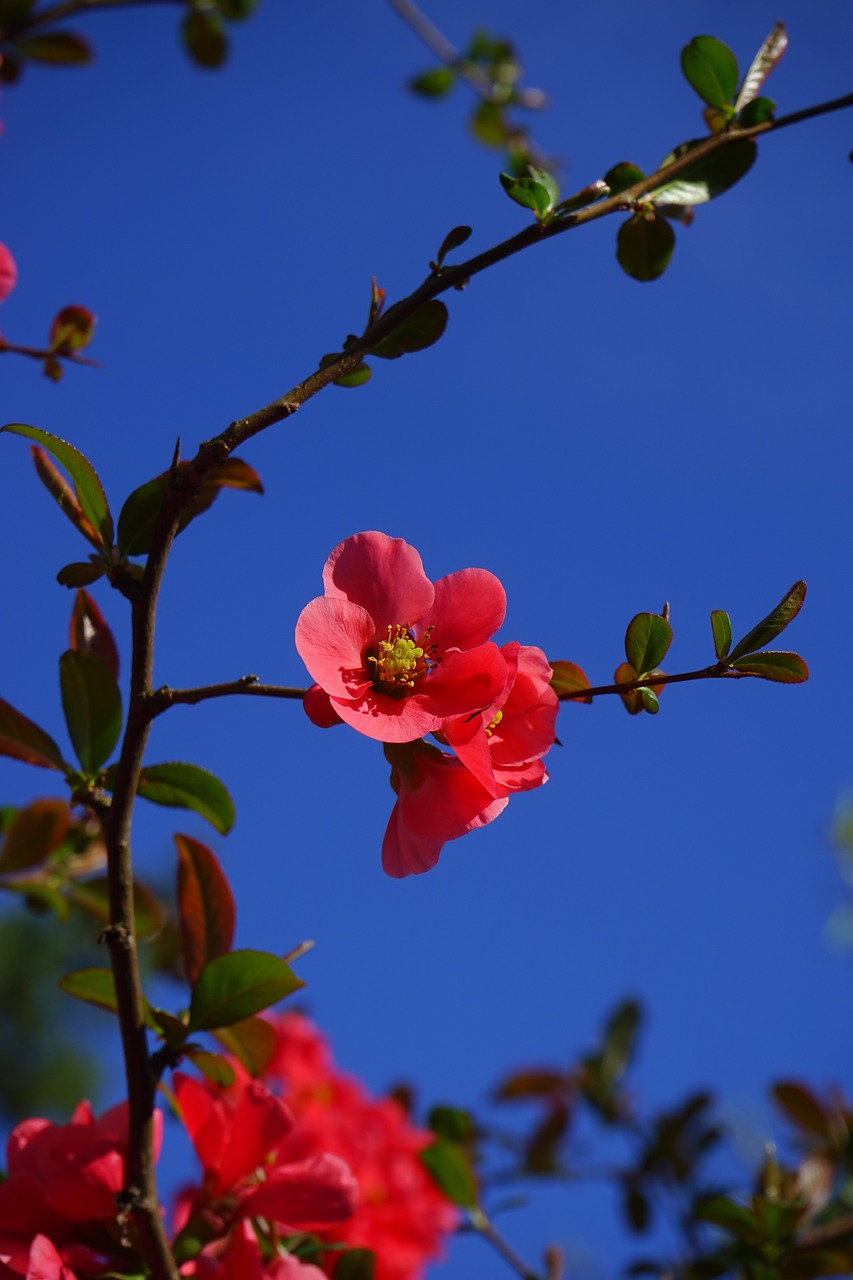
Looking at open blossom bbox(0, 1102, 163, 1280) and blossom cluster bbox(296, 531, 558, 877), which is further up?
blossom cluster bbox(296, 531, 558, 877)

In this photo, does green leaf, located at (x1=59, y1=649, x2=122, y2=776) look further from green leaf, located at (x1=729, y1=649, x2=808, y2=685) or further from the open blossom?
green leaf, located at (x1=729, y1=649, x2=808, y2=685)

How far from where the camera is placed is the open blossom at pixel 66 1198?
0.72 meters

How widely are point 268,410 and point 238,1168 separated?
563 mm

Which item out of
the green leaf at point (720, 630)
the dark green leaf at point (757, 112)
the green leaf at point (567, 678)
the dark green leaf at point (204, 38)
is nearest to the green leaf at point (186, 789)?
the green leaf at point (567, 678)

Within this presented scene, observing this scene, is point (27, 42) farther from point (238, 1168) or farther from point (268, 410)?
point (238, 1168)

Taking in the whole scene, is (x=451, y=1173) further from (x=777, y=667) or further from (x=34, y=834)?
(x=777, y=667)

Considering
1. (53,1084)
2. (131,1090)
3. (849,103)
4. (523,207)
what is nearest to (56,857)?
(131,1090)

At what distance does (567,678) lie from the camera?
73 centimetres

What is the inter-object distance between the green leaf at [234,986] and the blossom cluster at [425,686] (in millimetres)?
137

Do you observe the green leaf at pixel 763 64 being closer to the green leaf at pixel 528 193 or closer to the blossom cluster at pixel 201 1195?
the green leaf at pixel 528 193

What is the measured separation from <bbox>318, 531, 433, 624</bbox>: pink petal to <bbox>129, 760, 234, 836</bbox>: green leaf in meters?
0.20

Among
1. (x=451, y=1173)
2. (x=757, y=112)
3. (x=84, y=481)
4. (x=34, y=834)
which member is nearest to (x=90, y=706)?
(x=84, y=481)

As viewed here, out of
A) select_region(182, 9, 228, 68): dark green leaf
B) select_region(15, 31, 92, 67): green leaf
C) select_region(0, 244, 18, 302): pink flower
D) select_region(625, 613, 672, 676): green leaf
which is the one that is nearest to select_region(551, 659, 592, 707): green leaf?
select_region(625, 613, 672, 676): green leaf

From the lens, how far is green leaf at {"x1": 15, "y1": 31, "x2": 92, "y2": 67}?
155 centimetres
